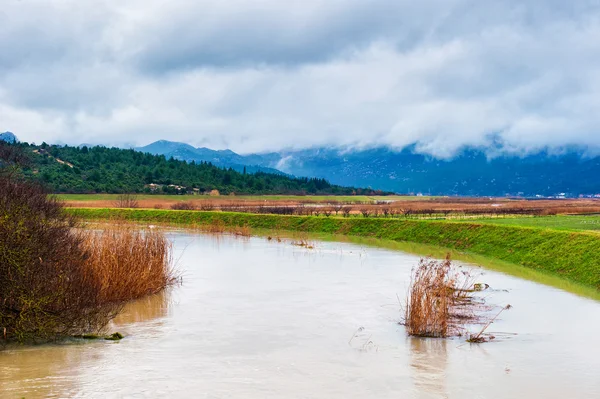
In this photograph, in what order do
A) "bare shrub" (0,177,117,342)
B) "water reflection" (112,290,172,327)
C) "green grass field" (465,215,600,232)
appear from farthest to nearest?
"green grass field" (465,215,600,232)
"water reflection" (112,290,172,327)
"bare shrub" (0,177,117,342)

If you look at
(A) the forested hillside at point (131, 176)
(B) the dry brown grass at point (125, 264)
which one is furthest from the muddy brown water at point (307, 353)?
(A) the forested hillside at point (131, 176)

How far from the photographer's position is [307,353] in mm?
15898

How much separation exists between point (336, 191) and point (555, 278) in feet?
523

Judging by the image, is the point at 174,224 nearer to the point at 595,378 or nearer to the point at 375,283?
the point at 375,283

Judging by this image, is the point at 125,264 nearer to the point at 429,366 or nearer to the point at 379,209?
the point at 429,366

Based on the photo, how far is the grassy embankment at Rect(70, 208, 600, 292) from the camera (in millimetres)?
30875

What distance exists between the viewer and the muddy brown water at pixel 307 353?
13.3 meters

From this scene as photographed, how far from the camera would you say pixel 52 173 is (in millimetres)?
129000

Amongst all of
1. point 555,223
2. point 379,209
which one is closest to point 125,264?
point 555,223

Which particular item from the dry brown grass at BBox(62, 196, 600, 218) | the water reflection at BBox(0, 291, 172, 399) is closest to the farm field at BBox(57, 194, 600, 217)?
the dry brown grass at BBox(62, 196, 600, 218)

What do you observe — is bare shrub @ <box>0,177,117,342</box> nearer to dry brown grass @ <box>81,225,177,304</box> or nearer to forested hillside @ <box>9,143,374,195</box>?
dry brown grass @ <box>81,225,177,304</box>

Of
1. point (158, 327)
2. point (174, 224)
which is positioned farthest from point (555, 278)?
point (174, 224)

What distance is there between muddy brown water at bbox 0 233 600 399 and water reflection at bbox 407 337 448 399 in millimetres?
38

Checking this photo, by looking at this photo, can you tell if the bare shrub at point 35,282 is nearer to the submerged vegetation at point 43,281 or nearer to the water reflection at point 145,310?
the submerged vegetation at point 43,281
